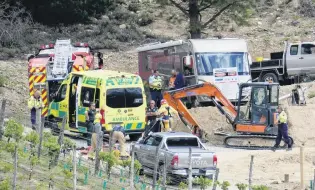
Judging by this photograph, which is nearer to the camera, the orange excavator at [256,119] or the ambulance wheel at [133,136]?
the ambulance wheel at [133,136]

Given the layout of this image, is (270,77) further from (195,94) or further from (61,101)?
(61,101)

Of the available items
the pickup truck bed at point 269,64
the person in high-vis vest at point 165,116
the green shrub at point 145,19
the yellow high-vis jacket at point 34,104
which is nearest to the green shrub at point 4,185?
the person in high-vis vest at point 165,116

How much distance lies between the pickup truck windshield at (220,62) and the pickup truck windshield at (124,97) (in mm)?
6056

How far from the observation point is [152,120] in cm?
3047

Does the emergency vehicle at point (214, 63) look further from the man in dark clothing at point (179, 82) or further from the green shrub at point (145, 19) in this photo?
the green shrub at point (145, 19)

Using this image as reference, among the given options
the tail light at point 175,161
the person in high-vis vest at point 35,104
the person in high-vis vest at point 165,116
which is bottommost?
the tail light at point 175,161

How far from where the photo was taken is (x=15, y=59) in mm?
45312

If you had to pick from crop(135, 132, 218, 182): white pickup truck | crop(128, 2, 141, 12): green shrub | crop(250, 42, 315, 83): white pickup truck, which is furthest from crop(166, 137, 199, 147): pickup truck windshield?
crop(128, 2, 141, 12): green shrub

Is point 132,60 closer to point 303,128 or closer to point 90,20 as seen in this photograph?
point 90,20

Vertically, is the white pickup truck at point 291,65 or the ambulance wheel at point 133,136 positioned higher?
the white pickup truck at point 291,65

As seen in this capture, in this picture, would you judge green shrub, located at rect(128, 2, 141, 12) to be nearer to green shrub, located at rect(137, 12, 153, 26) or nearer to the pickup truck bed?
green shrub, located at rect(137, 12, 153, 26)

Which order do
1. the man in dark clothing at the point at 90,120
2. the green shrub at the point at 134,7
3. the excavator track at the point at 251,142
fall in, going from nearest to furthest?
1. the man in dark clothing at the point at 90,120
2. the excavator track at the point at 251,142
3. the green shrub at the point at 134,7

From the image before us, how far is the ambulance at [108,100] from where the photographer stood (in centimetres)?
2944

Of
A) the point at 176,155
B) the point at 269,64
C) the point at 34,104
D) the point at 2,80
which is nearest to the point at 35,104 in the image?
the point at 34,104
